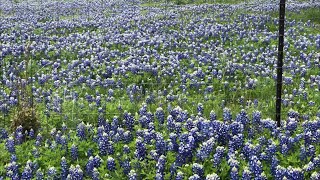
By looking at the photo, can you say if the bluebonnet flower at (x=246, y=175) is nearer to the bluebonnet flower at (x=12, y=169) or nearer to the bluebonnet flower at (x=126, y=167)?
the bluebonnet flower at (x=126, y=167)

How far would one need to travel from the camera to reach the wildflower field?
205 inches

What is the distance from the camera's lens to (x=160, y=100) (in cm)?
760

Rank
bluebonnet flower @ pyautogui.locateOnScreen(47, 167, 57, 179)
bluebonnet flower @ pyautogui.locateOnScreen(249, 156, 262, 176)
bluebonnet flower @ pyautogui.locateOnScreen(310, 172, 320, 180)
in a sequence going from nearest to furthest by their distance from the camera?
bluebonnet flower @ pyautogui.locateOnScreen(310, 172, 320, 180), bluebonnet flower @ pyautogui.locateOnScreen(249, 156, 262, 176), bluebonnet flower @ pyautogui.locateOnScreen(47, 167, 57, 179)

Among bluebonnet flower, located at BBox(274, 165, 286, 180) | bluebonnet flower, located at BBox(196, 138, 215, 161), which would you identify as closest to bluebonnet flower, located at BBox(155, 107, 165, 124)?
bluebonnet flower, located at BBox(196, 138, 215, 161)

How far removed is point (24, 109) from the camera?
646cm

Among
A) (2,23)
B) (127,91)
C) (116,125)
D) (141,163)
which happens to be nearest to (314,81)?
(127,91)

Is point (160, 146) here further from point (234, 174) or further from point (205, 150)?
point (234, 174)

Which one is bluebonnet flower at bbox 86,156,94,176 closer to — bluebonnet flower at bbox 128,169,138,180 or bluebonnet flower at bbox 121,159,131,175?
bluebonnet flower at bbox 121,159,131,175

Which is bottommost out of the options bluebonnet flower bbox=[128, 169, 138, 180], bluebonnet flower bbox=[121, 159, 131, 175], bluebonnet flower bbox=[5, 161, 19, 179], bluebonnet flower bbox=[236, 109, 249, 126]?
bluebonnet flower bbox=[5, 161, 19, 179]

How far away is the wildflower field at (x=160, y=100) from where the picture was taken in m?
5.21

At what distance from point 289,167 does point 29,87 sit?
16.2 ft

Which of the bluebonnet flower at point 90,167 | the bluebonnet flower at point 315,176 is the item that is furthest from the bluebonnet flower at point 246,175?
the bluebonnet flower at point 90,167

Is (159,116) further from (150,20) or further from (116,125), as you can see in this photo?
(150,20)

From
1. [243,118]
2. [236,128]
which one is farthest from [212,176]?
[243,118]
